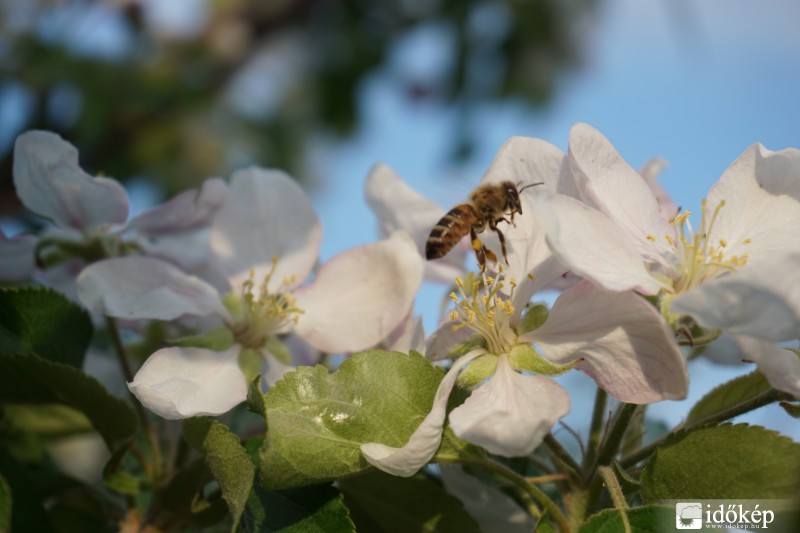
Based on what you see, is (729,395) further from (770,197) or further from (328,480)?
(328,480)

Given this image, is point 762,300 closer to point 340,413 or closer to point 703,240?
point 703,240

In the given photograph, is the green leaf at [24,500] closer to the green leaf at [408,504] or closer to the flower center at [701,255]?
the green leaf at [408,504]

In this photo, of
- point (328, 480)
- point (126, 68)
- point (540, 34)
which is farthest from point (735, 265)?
point (540, 34)

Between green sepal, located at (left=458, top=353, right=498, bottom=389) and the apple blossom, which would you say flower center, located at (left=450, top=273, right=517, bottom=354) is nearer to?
green sepal, located at (left=458, top=353, right=498, bottom=389)

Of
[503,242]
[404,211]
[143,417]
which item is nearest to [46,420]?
[143,417]

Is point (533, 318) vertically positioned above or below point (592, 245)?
below

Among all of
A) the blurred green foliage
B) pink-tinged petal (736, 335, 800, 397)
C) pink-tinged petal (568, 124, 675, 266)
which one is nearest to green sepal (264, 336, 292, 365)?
pink-tinged petal (568, 124, 675, 266)
